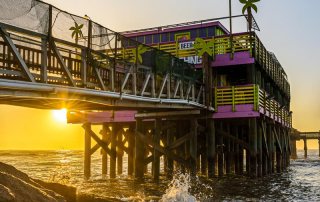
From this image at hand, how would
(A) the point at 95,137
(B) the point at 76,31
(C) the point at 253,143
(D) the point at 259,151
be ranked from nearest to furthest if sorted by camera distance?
(B) the point at 76,31
(C) the point at 253,143
(D) the point at 259,151
(A) the point at 95,137

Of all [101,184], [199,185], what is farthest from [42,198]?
[101,184]

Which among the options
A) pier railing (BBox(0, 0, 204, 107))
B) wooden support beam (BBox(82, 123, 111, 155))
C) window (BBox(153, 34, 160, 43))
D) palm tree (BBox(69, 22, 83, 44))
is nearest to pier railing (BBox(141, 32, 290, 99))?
window (BBox(153, 34, 160, 43))

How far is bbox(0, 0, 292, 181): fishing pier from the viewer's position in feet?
30.2

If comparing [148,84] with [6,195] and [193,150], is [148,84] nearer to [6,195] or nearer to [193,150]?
[193,150]

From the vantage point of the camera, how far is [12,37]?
28.6ft

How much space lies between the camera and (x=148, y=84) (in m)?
15.9

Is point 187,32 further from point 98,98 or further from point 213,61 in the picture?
point 98,98

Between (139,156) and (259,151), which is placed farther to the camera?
(259,151)

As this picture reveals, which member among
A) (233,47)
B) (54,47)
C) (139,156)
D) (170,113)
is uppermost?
(233,47)

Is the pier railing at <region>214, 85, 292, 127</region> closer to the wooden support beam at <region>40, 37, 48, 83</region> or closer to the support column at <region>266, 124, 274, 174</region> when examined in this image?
the support column at <region>266, 124, 274, 174</region>

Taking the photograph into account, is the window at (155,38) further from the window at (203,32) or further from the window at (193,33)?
the window at (203,32)

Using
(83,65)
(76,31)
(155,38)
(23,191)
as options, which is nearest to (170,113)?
(83,65)

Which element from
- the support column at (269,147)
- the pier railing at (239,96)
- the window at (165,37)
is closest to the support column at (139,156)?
the pier railing at (239,96)

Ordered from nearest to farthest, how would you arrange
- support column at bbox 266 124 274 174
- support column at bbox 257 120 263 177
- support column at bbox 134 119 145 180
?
support column at bbox 134 119 145 180, support column at bbox 257 120 263 177, support column at bbox 266 124 274 174
